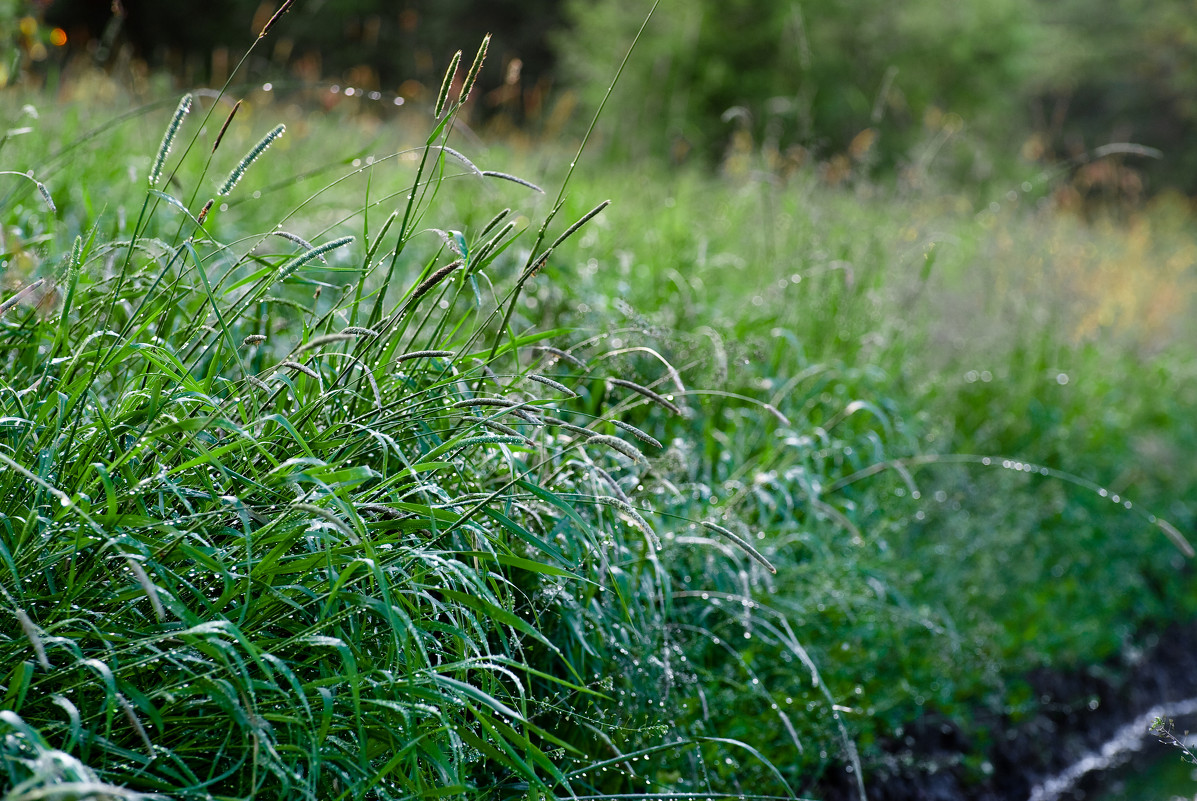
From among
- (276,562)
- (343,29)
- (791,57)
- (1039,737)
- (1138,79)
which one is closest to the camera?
(276,562)

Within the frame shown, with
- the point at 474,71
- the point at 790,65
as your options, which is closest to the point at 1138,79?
the point at 790,65

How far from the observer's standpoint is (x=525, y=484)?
191cm

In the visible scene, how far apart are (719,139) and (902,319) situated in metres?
8.17

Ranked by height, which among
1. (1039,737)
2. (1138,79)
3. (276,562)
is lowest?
(1039,737)

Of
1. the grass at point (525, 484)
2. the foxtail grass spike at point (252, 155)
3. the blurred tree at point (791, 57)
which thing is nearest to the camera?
the grass at point (525, 484)

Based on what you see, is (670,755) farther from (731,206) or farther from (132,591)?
(731,206)

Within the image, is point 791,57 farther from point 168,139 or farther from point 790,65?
point 168,139

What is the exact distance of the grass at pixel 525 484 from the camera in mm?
1776

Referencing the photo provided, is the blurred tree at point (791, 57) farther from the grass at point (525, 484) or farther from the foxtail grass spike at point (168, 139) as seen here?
the foxtail grass spike at point (168, 139)

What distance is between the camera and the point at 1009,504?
4273mm

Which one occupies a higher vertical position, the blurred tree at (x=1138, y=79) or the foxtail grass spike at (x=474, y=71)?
the foxtail grass spike at (x=474, y=71)

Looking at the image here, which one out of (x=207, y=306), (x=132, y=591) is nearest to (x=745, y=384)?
(x=207, y=306)

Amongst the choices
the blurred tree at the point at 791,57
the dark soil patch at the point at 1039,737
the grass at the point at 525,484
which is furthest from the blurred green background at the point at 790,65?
the dark soil patch at the point at 1039,737

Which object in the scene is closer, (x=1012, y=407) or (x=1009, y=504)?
(x=1009, y=504)
